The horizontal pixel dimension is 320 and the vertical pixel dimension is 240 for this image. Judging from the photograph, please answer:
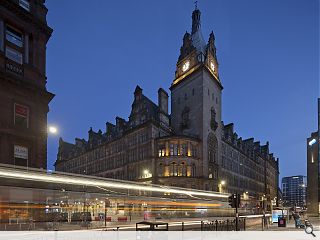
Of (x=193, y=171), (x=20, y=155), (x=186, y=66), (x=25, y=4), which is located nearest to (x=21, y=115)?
(x=20, y=155)

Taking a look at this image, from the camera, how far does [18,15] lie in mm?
29641

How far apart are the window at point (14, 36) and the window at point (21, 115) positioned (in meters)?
5.30

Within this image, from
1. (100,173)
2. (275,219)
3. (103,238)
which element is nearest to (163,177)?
(100,173)

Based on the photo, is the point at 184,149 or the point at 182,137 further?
the point at 184,149

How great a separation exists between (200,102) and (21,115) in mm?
56127

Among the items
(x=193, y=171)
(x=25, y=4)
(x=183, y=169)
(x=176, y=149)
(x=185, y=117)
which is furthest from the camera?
(x=185, y=117)

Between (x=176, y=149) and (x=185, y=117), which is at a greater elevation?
(x=185, y=117)

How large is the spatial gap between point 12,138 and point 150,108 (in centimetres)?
5565

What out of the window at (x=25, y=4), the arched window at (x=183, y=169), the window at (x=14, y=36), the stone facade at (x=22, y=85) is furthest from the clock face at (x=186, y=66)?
the window at (x=14, y=36)

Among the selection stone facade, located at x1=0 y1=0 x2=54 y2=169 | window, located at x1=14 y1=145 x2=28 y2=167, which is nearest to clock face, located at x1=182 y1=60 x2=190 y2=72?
stone facade, located at x1=0 y1=0 x2=54 y2=169

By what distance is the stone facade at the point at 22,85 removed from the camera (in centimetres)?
2719

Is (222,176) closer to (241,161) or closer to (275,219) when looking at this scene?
(241,161)

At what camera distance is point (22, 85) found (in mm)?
28391

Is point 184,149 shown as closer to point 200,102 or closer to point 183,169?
point 183,169
